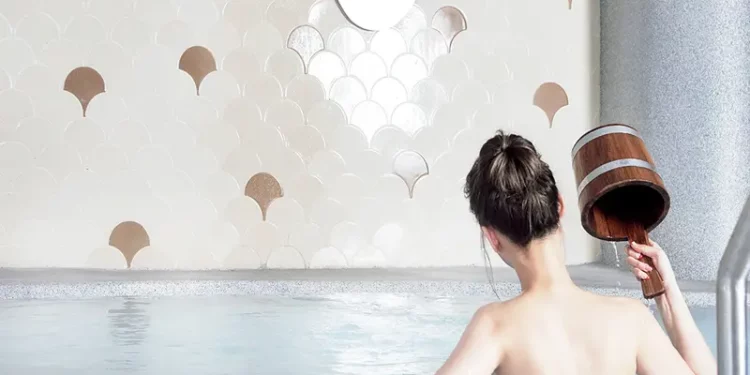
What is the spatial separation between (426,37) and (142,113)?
5.37ft

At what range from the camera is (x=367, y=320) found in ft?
13.4

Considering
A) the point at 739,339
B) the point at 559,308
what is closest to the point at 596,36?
the point at 559,308

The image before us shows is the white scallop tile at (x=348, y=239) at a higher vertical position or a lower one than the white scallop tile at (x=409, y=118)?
lower

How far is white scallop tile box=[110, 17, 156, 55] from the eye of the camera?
5004 mm

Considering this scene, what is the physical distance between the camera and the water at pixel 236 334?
3473mm

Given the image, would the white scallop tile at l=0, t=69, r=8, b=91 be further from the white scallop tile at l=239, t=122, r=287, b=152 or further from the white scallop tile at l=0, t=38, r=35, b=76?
the white scallop tile at l=239, t=122, r=287, b=152

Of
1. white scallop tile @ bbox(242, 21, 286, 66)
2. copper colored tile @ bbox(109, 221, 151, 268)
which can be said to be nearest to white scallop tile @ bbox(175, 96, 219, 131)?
white scallop tile @ bbox(242, 21, 286, 66)

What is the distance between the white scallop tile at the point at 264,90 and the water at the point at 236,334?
1.23 meters

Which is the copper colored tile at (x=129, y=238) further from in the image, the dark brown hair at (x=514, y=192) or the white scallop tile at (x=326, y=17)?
the dark brown hair at (x=514, y=192)

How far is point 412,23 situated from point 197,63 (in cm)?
122

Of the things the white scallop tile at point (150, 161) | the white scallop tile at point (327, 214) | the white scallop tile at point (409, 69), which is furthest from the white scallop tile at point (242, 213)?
the white scallop tile at point (409, 69)

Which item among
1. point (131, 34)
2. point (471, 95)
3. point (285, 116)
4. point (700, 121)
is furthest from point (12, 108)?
point (700, 121)

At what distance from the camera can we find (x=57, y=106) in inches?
196

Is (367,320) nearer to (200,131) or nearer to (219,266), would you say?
(219,266)
